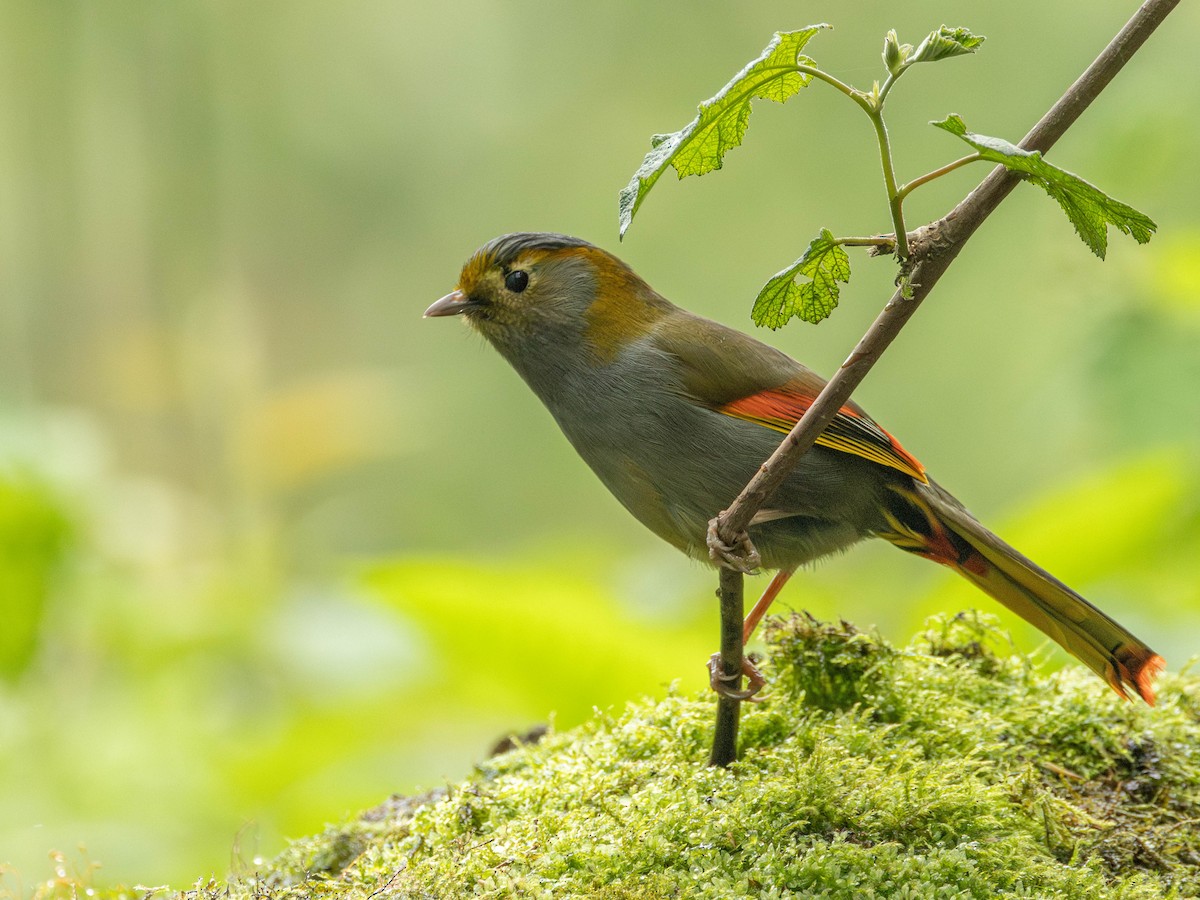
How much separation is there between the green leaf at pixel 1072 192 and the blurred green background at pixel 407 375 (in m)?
1.92

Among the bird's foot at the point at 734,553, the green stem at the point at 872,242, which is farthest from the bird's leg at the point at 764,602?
the green stem at the point at 872,242

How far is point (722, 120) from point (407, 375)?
24.6 ft

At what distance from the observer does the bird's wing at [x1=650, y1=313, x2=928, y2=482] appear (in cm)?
271

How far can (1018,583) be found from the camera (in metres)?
2.61

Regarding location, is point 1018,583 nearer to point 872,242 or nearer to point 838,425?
point 838,425

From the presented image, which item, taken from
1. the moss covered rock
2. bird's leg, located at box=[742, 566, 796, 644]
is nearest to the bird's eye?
bird's leg, located at box=[742, 566, 796, 644]

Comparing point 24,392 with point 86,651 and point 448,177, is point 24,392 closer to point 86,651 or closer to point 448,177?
point 86,651

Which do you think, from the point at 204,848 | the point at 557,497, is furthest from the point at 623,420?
the point at 557,497

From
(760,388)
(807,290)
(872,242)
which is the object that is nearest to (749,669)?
(760,388)

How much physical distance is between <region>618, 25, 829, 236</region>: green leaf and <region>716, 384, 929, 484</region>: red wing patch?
3.61 ft

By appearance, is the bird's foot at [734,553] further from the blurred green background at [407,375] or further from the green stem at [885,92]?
the blurred green background at [407,375]

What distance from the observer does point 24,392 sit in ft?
22.2

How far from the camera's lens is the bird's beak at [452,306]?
3.20 m

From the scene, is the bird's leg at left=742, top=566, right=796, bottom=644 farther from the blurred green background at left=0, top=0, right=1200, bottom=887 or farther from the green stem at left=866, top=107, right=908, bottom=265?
the green stem at left=866, top=107, right=908, bottom=265
